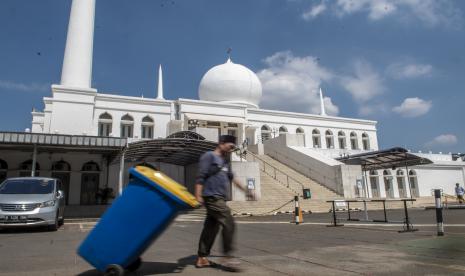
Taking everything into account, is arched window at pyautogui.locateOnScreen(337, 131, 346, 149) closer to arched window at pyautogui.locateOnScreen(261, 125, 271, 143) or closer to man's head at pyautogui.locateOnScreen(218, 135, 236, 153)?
arched window at pyautogui.locateOnScreen(261, 125, 271, 143)

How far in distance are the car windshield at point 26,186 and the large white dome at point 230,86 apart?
31582mm

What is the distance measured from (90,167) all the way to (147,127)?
10.3m

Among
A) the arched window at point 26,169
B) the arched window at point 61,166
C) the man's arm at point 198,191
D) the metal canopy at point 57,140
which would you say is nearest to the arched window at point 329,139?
the arched window at point 61,166

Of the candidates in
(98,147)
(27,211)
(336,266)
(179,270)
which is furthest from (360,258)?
(98,147)

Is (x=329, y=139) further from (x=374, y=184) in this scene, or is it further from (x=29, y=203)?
(x=29, y=203)

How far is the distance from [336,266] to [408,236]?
13.6ft

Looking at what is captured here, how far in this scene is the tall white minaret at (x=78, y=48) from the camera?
31.1m

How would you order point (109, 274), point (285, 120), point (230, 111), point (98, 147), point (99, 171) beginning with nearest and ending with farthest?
point (109, 274)
point (98, 147)
point (99, 171)
point (230, 111)
point (285, 120)

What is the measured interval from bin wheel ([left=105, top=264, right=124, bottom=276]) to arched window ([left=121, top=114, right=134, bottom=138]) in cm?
3070

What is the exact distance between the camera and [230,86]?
4222 cm

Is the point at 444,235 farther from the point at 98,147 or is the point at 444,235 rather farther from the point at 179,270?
the point at 98,147

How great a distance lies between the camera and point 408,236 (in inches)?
307

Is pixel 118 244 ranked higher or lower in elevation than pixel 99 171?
lower

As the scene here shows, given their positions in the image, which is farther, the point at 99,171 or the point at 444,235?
the point at 99,171
